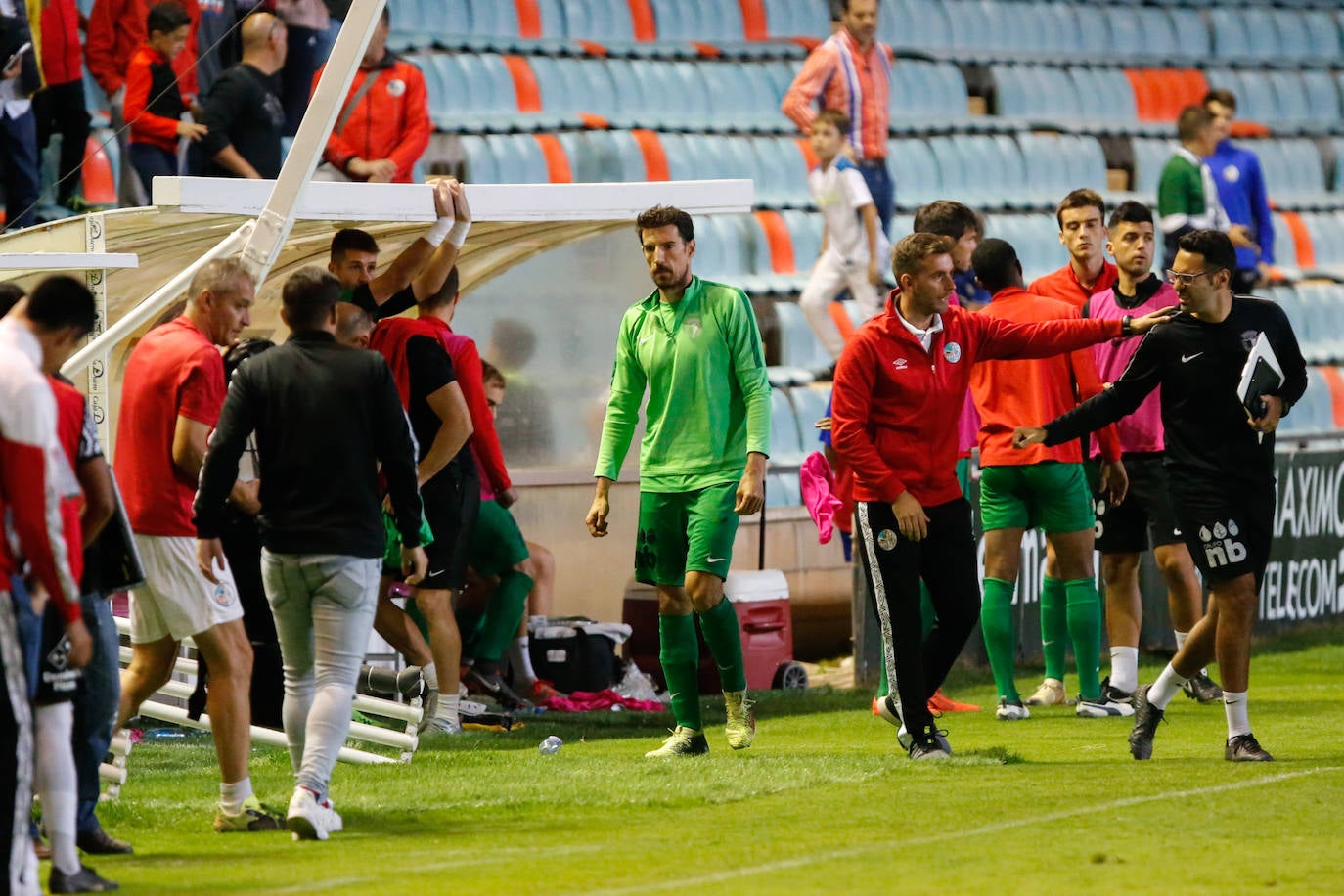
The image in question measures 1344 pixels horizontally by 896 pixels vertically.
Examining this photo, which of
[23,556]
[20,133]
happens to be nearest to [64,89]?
[20,133]

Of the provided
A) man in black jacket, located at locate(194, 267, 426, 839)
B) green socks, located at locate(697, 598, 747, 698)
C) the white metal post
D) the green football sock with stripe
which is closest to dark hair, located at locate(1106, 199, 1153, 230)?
the green football sock with stripe

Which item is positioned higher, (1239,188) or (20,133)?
(20,133)

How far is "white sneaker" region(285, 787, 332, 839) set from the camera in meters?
6.32

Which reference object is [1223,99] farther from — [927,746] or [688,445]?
[927,746]

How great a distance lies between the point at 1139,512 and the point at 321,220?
396 cm

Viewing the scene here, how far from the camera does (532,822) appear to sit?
678cm

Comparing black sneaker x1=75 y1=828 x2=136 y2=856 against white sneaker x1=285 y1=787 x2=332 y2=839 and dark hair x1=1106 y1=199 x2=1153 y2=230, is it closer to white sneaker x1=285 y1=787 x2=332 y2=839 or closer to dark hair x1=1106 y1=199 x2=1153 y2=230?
white sneaker x1=285 y1=787 x2=332 y2=839

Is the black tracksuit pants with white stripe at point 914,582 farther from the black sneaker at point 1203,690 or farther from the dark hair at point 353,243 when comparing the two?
the black sneaker at point 1203,690

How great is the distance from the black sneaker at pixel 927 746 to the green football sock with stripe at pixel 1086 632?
2.09m

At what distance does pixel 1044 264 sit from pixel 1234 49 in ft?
16.1

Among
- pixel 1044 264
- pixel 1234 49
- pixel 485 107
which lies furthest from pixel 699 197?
pixel 1234 49

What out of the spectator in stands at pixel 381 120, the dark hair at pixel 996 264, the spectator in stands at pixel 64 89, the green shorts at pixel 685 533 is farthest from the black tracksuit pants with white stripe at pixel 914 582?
the spectator in stands at pixel 64 89

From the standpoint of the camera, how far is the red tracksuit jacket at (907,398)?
7.79 meters

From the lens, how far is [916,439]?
25.9 ft
